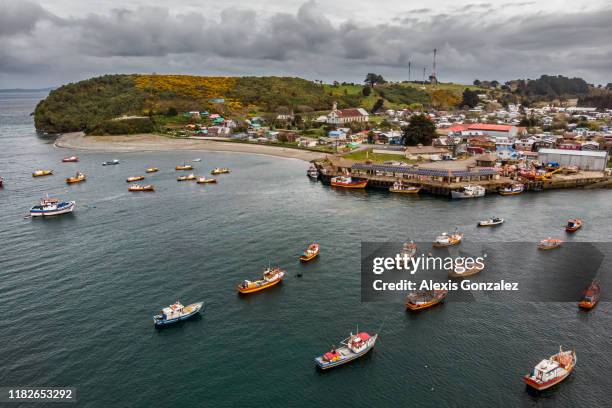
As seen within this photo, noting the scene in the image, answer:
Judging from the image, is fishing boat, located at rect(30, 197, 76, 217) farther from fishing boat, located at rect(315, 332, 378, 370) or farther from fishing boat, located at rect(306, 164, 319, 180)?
fishing boat, located at rect(315, 332, 378, 370)

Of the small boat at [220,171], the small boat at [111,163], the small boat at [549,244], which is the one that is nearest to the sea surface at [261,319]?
the small boat at [549,244]

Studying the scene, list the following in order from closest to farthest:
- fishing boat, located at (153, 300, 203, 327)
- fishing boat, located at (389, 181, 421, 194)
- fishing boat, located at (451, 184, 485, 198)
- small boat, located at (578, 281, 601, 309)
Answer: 1. fishing boat, located at (153, 300, 203, 327)
2. small boat, located at (578, 281, 601, 309)
3. fishing boat, located at (451, 184, 485, 198)
4. fishing boat, located at (389, 181, 421, 194)

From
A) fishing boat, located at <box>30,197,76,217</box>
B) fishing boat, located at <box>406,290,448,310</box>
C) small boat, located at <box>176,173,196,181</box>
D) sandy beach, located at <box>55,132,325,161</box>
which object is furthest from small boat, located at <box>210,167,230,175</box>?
fishing boat, located at <box>406,290,448,310</box>

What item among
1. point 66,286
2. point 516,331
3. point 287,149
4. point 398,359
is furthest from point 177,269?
point 287,149

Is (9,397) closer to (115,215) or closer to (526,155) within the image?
(115,215)

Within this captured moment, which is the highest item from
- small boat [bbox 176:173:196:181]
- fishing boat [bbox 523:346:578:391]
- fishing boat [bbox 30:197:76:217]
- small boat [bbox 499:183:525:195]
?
small boat [bbox 176:173:196:181]

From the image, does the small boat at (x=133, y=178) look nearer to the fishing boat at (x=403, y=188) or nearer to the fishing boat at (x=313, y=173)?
the fishing boat at (x=313, y=173)

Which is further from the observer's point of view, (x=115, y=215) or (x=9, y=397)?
(x=115, y=215)
